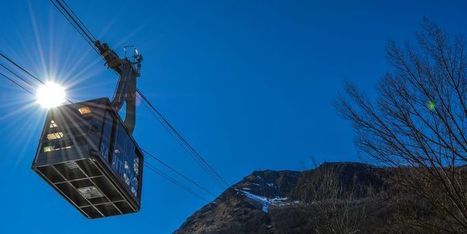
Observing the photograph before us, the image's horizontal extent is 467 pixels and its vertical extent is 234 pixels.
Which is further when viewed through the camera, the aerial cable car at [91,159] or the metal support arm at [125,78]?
the metal support arm at [125,78]

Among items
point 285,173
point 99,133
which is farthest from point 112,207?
point 285,173

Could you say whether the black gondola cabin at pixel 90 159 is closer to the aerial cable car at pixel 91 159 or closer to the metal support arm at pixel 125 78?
the aerial cable car at pixel 91 159

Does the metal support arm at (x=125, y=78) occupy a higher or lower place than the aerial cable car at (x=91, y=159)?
higher

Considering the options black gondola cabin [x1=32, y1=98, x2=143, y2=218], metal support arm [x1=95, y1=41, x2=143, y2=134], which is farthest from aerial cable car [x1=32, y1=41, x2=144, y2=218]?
metal support arm [x1=95, y1=41, x2=143, y2=134]

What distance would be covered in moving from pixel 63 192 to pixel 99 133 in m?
2.21

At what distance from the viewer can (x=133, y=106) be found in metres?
18.0

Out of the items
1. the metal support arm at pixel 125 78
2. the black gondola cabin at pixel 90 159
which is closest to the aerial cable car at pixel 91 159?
the black gondola cabin at pixel 90 159

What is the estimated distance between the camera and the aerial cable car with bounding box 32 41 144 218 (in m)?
12.7

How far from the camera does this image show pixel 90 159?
12422 millimetres

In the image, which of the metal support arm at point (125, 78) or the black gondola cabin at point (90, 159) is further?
the metal support arm at point (125, 78)

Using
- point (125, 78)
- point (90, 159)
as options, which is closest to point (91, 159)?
point (90, 159)

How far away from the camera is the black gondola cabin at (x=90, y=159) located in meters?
12.7

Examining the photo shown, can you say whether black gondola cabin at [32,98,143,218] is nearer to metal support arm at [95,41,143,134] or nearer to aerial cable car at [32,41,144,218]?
aerial cable car at [32,41,144,218]

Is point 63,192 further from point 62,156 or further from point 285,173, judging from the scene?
point 285,173
